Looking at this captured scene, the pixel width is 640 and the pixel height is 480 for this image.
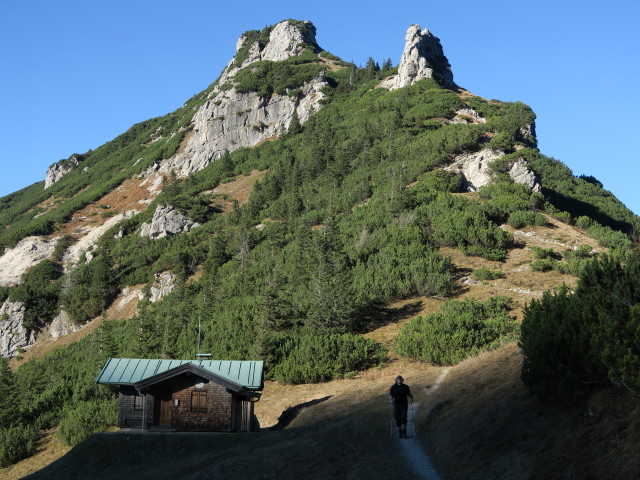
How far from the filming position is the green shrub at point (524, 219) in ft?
167

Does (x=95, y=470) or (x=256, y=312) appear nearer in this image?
(x=95, y=470)

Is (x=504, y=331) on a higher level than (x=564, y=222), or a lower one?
lower

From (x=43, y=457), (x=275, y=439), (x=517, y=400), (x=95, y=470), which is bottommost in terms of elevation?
(x=43, y=457)

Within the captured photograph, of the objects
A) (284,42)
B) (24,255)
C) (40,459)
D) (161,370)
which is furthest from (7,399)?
(284,42)

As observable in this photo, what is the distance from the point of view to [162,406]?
25.6m

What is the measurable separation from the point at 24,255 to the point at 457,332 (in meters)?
79.6

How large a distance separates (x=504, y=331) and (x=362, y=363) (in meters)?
8.78

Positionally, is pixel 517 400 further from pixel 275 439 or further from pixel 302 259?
pixel 302 259

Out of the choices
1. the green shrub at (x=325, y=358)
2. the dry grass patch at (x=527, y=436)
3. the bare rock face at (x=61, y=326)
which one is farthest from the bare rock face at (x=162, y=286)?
the dry grass patch at (x=527, y=436)

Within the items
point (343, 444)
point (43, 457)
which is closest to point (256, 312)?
point (43, 457)

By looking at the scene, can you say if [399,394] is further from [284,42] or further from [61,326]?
[284,42]

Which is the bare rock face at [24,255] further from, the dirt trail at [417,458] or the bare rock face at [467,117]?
the dirt trail at [417,458]

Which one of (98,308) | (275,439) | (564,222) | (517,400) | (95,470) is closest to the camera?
(517,400)

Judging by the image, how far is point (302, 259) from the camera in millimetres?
50906
